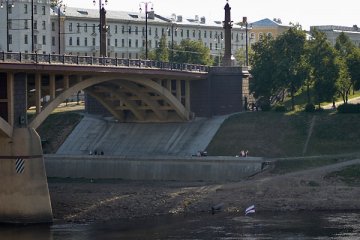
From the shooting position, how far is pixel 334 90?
130 meters

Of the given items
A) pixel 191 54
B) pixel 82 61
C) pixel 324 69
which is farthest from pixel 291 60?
pixel 82 61

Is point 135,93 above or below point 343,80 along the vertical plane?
below

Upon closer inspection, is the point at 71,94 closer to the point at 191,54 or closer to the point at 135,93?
the point at 135,93

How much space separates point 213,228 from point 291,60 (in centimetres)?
5303

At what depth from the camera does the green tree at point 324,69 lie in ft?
427

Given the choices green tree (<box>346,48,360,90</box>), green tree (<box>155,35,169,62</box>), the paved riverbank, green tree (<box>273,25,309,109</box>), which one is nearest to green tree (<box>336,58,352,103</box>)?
A: green tree (<box>346,48,360,90</box>)

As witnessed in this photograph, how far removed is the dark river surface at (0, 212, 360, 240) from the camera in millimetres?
80500

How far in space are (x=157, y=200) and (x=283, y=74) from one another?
135 feet

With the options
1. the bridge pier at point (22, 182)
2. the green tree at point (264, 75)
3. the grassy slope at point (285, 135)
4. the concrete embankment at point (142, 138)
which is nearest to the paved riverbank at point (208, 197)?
the bridge pier at point (22, 182)

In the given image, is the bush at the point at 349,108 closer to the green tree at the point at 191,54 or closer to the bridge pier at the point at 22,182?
the green tree at the point at 191,54

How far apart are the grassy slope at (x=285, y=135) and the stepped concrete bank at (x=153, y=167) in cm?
769

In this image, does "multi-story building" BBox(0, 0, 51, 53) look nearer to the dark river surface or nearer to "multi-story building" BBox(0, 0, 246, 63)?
"multi-story building" BBox(0, 0, 246, 63)

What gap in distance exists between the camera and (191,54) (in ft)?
544

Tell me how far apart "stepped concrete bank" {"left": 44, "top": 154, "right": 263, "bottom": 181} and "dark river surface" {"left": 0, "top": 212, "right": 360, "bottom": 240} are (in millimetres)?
15929
